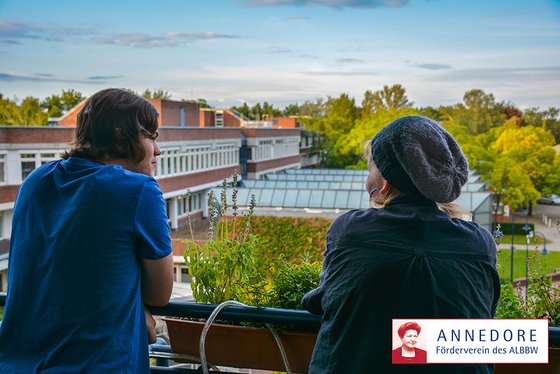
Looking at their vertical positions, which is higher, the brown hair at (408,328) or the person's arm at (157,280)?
the person's arm at (157,280)

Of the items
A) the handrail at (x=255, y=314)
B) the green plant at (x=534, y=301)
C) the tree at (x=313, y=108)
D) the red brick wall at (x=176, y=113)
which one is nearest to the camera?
the handrail at (x=255, y=314)

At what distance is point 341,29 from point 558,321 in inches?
3001

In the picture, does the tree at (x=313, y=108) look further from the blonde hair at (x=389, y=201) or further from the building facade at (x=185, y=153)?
the blonde hair at (x=389, y=201)

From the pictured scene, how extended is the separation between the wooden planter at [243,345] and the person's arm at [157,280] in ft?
1.08

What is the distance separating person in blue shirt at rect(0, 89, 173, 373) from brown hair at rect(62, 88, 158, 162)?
5 cm

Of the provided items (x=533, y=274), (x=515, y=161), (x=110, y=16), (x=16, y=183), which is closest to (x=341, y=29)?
(x=110, y=16)

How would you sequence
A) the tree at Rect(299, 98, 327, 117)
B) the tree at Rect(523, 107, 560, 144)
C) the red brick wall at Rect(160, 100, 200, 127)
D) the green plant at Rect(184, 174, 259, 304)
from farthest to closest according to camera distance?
the tree at Rect(299, 98, 327, 117) < the red brick wall at Rect(160, 100, 200, 127) < the tree at Rect(523, 107, 560, 144) < the green plant at Rect(184, 174, 259, 304)

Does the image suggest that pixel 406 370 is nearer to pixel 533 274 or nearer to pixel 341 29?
pixel 533 274

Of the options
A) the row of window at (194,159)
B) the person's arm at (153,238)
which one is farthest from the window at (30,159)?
the person's arm at (153,238)

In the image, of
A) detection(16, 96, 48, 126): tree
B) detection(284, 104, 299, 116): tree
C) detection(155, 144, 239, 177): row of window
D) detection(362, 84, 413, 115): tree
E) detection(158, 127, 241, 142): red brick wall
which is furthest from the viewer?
detection(284, 104, 299, 116): tree

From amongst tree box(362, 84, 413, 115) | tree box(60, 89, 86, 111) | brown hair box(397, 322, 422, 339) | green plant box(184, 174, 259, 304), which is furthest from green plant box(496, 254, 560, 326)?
tree box(362, 84, 413, 115)

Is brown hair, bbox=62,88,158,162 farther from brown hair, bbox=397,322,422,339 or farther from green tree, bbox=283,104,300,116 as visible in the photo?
green tree, bbox=283,104,300,116

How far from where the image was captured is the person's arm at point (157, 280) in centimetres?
165

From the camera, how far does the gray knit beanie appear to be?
1.52m
